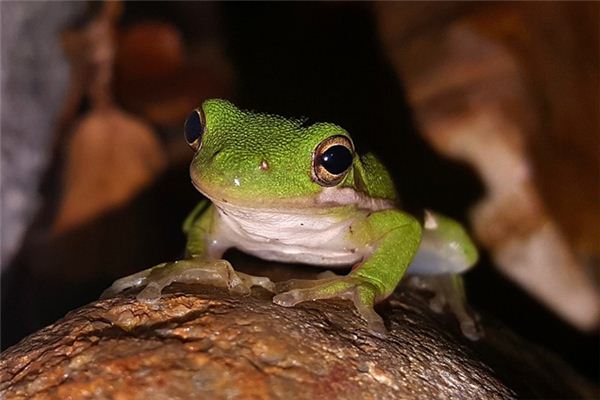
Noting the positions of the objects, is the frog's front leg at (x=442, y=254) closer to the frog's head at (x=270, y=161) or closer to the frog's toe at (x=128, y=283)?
the frog's head at (x=270, y=161)

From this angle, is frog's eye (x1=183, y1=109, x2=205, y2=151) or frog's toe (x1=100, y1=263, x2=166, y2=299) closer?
frog's toe (x1=100, y1=263, x2=166, y2=299)

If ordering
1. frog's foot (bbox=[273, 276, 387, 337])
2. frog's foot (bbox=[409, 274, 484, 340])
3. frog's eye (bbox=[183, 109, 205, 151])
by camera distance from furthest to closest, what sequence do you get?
1. frog's foot (bbox=[409, 274, 484, 340])
2. frog's eye (bbox=[183, 109, 205, 151])
3. frog's foot (bbox=[273, 276, 387, 337])

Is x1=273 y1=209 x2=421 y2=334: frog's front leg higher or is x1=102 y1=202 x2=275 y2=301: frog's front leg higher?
x1=273 y1=209 x2=421 y2=334: frog's front leg

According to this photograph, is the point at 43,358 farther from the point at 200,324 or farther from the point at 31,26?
the point at 31,26

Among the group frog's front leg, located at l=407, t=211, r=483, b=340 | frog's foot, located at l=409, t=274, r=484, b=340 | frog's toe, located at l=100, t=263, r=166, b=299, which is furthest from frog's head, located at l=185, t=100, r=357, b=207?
frog's front leg, located at l=407, t=211, r=483, b=340

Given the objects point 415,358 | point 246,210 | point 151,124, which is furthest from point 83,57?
point 415,358

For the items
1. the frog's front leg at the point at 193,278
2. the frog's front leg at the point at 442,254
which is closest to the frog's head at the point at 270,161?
the frog's front leg at the point at 193,278

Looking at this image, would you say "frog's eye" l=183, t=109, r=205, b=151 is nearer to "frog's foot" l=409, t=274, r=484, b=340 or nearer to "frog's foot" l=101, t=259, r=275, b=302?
"frog's foot" l=101, t=259, r=275, b=302
